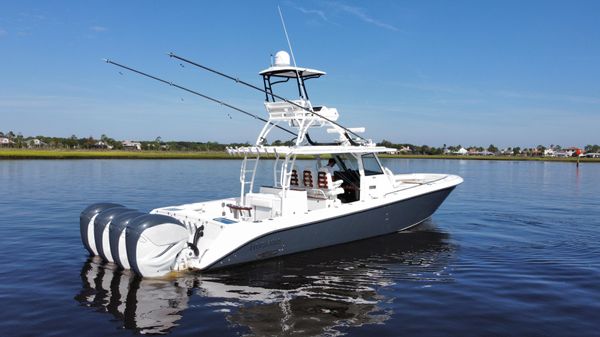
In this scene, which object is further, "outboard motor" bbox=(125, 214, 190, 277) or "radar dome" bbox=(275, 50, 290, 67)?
"radar dome" bbox=(275, 50, 290, 67)

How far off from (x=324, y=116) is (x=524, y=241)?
6.91 meters

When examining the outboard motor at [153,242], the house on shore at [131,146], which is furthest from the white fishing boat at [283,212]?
the house on shore at [131,146]

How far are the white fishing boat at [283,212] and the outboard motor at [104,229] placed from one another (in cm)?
2

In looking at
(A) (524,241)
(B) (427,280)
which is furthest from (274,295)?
(A) (524,241)

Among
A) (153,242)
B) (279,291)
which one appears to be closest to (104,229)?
(153,242)

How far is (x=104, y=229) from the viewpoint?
29.5 ft

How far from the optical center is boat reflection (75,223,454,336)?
697 cm

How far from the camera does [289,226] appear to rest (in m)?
9.79

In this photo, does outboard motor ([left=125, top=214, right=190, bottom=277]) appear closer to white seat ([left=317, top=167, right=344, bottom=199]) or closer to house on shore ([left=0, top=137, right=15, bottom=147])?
white seat ([left=317, top=167, right=344, bottom=199])

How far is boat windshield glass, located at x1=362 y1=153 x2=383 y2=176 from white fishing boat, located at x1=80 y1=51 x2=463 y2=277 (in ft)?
0.09

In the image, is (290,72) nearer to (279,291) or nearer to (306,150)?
(306,150)

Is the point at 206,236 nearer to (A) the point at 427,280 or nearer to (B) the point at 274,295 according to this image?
(B) the point at 274,295

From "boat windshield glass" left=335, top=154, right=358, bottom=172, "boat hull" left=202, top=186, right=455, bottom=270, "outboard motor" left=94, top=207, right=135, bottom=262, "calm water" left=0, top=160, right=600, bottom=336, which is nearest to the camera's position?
"calm water" left=0, top=160, right=600, bottom=336

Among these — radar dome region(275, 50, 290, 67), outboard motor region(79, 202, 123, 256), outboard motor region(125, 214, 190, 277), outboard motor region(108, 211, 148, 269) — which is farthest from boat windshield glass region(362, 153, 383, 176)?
outboard motor region(79, 202, 123, 256)
